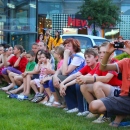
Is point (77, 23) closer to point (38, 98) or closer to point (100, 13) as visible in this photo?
point (100, 13)

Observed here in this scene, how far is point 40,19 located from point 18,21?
1315 cm

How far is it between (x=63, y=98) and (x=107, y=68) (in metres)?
2.67

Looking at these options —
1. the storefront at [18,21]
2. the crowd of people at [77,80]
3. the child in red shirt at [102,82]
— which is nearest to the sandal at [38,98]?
the crowd of people at [77,80]

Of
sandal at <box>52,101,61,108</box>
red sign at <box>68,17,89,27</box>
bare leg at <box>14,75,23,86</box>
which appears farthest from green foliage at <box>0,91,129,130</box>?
red sign at <box>68,17,89,27</box>

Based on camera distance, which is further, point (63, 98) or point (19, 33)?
point (19, 33)

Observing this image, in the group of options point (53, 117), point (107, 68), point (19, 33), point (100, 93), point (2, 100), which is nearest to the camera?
point (107, 68)

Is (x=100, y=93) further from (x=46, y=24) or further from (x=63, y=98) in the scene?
(x=46, y=24)

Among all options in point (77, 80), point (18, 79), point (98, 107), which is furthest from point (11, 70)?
point (98, 107)

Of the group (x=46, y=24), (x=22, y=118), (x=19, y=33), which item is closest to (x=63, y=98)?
(x=22, y=118)

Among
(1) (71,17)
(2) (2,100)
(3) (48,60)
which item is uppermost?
(1) (71,17)

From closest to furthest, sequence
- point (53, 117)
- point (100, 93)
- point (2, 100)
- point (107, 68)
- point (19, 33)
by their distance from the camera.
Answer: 1. point (107, 68)
2. point (100, 93)
3. point (53, 117)
4. point (2, 100)
5. point (19, 33)

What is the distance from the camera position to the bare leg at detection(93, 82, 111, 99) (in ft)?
20.4

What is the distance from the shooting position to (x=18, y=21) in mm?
17484

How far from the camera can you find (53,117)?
6699mm
